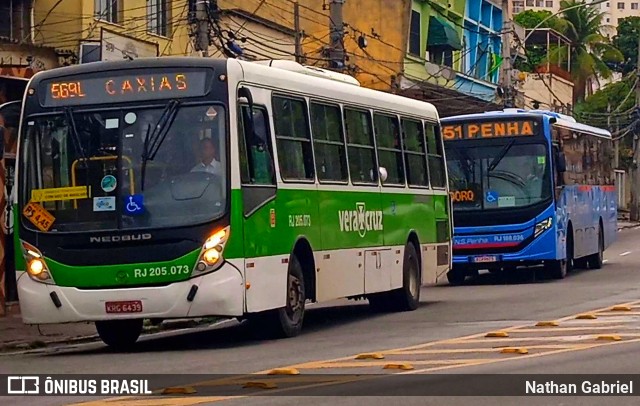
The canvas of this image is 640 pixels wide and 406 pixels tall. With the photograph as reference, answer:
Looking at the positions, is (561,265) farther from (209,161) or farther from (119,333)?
(209,161)

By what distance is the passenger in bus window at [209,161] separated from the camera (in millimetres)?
14367

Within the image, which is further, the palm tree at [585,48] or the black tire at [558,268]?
the palm tree at [585,48]

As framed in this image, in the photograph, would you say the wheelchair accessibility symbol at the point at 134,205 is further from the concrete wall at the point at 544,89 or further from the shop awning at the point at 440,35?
the concrete wall at the point at 544,89

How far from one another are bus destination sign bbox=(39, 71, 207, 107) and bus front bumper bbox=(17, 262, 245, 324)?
200cm

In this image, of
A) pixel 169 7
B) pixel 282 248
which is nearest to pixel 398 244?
pixel 282 248

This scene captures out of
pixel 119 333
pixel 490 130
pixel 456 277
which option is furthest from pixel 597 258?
pixel 119 333

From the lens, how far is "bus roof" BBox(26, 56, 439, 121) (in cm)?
1482

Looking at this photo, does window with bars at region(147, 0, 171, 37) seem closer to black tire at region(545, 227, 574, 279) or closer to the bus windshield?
black tire at region(545, 227, 574, 279)

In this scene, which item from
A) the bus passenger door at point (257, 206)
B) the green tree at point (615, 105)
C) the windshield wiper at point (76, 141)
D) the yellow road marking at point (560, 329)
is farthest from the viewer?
the green tree at point (615, 105)

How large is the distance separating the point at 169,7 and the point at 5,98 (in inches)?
456

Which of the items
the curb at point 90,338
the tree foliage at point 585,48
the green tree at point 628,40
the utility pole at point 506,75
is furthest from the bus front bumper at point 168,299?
the green tree at point 628,40

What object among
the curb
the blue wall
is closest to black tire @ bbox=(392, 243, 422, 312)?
the curb

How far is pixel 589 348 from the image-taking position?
13500 millimetres

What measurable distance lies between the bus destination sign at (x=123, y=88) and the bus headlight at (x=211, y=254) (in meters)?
1.58
